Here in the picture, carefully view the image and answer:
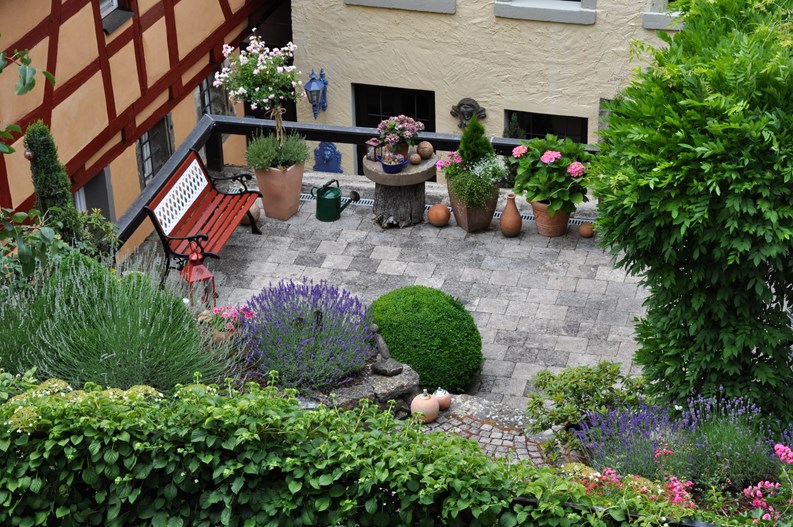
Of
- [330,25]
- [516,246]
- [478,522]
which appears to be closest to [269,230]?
[516,246]

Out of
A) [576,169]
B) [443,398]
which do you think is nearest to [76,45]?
[576,169]

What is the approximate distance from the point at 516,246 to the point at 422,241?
2.87 ft

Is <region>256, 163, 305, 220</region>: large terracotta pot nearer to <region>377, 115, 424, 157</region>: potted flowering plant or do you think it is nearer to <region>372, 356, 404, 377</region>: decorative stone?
<region>377, 115, 424, 157</region>: potted flowering plant

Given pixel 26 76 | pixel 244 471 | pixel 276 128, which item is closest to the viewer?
pixel 244 471

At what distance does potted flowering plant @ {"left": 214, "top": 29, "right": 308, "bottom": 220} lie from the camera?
13.1 m

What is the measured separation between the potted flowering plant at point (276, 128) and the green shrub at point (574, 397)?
4.57m

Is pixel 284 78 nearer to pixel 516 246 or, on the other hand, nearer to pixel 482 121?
pixel 516 246

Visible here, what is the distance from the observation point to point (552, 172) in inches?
491

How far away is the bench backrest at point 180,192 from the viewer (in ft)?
40.1

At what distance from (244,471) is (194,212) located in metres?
6.15

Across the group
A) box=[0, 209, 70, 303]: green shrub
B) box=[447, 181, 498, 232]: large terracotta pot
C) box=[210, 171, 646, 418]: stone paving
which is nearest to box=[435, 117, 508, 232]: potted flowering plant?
box=[447, 181, 498, 232]: large terracotta pot

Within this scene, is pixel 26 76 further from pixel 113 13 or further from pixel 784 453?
pixel 113 13

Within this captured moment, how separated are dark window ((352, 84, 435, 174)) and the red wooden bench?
4.26 m

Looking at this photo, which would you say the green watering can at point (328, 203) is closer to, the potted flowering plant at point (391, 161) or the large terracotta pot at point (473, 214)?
the potted flowering plant at point (391, 161)
